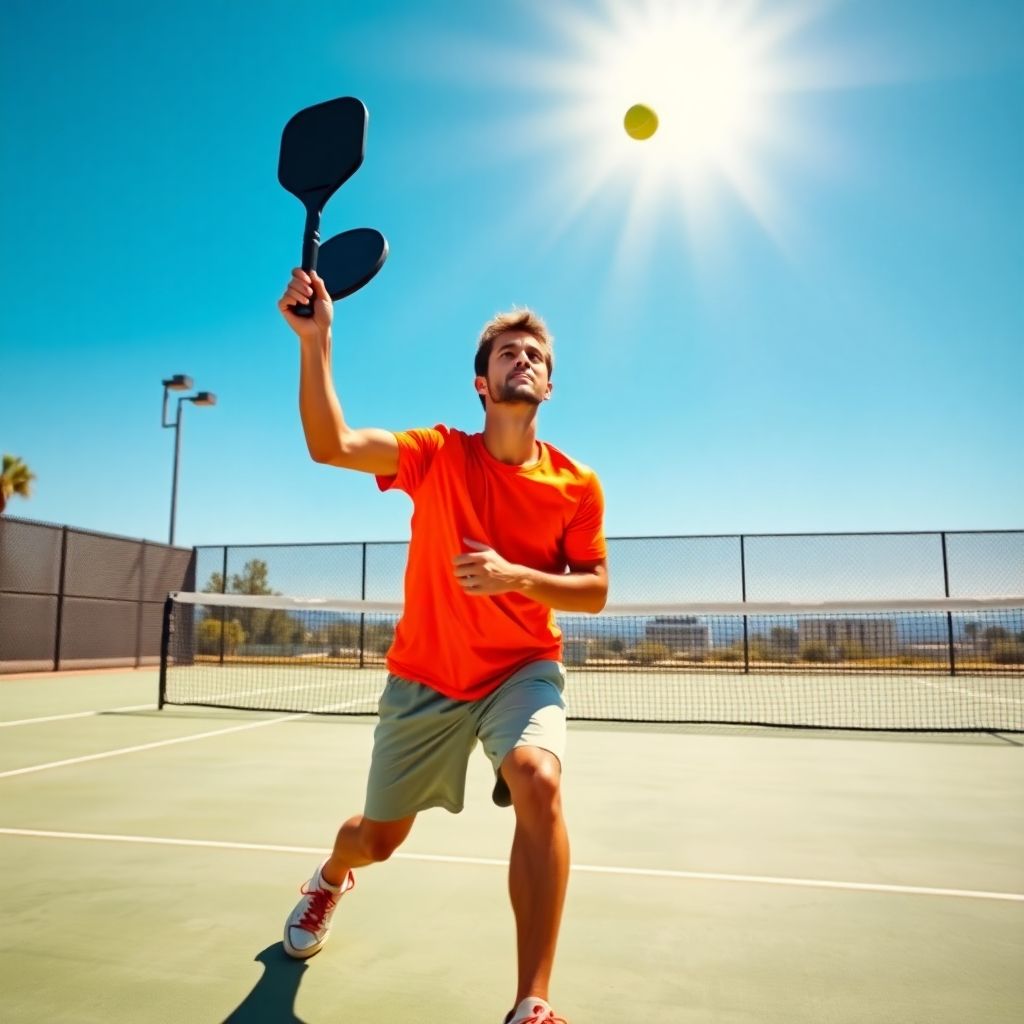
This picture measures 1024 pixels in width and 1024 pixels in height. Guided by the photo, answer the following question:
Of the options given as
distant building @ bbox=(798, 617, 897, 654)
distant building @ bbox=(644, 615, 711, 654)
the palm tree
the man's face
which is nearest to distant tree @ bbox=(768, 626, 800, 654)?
distant building @ bbox=(798, 617, 897, 654)

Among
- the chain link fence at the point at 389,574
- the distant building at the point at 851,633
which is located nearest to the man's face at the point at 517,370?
the distant building at the point at 851,633

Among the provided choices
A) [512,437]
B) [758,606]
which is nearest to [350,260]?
[512,437]

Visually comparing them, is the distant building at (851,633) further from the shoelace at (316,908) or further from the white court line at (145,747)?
the shoelace at (316,908)

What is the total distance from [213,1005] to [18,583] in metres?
14.5

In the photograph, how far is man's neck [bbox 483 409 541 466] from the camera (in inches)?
104

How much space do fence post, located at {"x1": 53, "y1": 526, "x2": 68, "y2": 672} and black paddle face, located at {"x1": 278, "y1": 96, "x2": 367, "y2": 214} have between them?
49.2ft

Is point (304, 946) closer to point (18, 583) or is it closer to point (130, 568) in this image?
point (18, 583)

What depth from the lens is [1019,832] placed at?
164 inches

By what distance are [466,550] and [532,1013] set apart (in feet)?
3.93

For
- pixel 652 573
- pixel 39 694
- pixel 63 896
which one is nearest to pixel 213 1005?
pixel 63 896

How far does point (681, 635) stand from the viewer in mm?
14102

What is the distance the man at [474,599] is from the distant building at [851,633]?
11775mm

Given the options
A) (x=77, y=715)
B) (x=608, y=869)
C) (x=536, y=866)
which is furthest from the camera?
(x=77, y=715)

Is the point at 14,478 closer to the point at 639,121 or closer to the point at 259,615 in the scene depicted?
the point at 259,615
